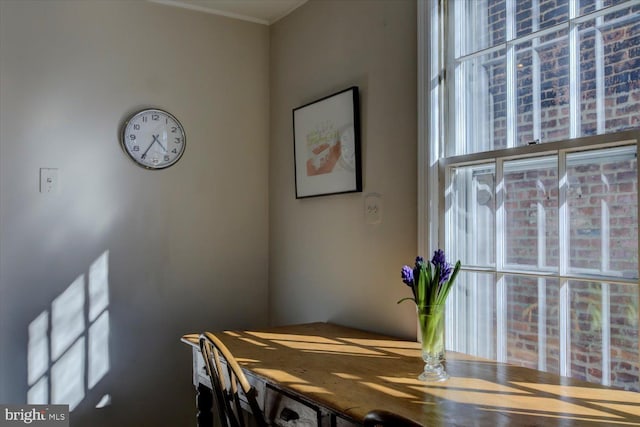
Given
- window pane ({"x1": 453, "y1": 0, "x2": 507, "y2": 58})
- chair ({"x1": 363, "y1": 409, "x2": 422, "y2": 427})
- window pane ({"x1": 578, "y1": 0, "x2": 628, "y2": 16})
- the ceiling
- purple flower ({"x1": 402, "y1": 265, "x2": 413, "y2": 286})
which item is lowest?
chair ({"x1": 363, "y1": 409, "x2": 422, "y2": 427})

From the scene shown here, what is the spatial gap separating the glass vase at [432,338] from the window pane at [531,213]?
1.08ft

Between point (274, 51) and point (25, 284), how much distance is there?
172cm

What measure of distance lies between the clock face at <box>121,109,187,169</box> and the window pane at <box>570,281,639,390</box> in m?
1.98

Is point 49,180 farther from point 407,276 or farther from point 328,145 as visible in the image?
point 407,276

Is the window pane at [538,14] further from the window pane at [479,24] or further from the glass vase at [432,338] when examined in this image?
the glass vase at [432,338]

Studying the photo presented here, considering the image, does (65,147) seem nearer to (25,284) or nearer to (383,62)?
(25,284)

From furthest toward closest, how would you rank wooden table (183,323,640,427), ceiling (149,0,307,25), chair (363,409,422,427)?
ceiling (149,0,307,25), wooden table (183,323,640,427), chair (363,409,422,427)

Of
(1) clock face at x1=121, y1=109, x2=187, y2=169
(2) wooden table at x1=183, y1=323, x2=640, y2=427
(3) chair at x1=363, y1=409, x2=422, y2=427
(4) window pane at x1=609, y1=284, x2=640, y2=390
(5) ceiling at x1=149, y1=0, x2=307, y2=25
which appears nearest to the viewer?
(3) chair at x1=363, y1=409, x2=422, y2=427

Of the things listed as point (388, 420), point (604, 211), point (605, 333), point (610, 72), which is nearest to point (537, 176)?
point (604, 211)

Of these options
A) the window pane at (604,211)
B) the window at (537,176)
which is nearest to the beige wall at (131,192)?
the window at (537,176)

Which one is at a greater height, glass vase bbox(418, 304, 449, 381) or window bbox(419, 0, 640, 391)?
window bbox(419, 0, 640, 391)

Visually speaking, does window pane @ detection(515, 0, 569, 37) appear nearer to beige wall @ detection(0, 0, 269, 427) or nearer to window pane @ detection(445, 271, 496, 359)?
window pane @ detection(445, 271, 496, 359)

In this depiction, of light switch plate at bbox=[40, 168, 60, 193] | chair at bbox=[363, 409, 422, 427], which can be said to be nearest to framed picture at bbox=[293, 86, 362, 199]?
light switch plate at bbox=[40, 168, 60, 193]

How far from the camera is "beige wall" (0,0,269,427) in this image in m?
2.46
